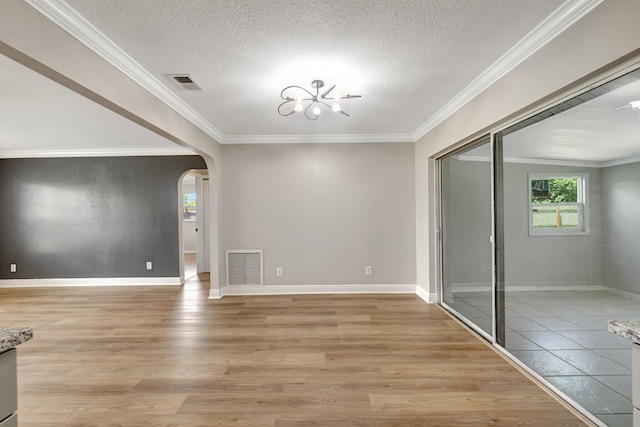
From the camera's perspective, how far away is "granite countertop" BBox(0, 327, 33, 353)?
0.87m

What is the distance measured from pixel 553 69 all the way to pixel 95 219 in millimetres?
6942

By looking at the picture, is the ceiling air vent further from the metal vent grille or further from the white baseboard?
the white baseboard

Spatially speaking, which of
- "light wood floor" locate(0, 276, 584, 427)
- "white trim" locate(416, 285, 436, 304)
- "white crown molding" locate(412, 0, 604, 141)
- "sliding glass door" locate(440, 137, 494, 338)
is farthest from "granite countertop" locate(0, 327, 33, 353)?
"white trim" locate(416, 285, 436, 304)

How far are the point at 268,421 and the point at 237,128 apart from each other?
143 inches

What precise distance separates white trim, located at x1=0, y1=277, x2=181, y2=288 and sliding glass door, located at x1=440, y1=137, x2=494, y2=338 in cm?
472

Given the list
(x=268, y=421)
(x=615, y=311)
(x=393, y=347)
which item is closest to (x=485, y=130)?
(x=615, y=311)

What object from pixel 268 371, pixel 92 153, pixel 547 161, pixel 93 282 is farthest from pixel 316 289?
pixel 92 153

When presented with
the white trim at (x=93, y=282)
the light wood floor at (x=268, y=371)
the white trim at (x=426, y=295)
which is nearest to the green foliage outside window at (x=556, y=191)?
the light wood floor at (x=268, y=371)

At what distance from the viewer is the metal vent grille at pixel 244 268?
4887mm

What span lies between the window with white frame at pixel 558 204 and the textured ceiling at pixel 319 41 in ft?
3.47

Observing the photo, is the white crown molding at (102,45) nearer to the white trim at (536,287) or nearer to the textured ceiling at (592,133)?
the textured ceiling at (592,133)

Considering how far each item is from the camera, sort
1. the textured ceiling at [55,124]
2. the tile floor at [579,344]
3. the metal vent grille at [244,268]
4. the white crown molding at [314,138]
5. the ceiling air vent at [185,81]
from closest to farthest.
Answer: the tile floor at [579,344] < the ceiling air vent at [185,81] < the textured ceiling at [55,124] < the white crown molding at [314,138] < the metal vent grille at [244,268]

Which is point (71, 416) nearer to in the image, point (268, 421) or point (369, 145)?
point (268, 421)

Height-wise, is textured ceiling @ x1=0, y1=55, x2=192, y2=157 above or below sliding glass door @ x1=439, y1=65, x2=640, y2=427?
above
